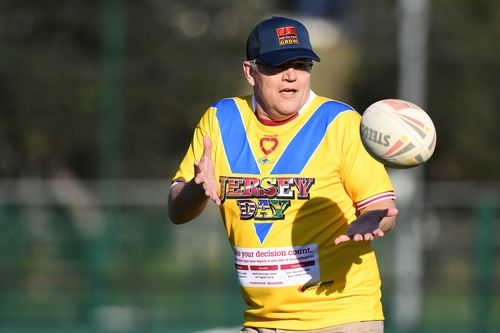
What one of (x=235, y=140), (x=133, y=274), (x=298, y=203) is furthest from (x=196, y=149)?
(x=133, y=274)

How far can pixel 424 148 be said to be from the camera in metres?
4.82

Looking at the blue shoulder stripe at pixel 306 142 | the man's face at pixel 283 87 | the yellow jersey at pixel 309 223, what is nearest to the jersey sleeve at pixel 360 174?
the yellow jersey at pixel 309 223

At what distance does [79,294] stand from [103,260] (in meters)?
0.56

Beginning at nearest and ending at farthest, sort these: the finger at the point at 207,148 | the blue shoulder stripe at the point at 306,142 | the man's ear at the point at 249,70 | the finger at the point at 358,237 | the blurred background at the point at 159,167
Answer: the finger at the point at 358,237 < the finger at the point at 207,148 < the blue shoulder stripe at the point at 306,142 < the man's ear at the point at 249,70 < the blurred background at the point at 159,167

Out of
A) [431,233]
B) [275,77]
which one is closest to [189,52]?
[431,233]

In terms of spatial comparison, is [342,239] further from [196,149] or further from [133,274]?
[133,274]

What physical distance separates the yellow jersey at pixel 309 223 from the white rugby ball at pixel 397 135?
13 centimetres

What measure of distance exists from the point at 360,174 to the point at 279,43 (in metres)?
0.76

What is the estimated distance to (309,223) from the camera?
4.95m

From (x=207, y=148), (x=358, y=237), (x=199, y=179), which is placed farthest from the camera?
(x=207, y=148)

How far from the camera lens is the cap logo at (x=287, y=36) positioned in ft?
16.7

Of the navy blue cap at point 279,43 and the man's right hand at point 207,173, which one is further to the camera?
the navy blue cap at point 279,43

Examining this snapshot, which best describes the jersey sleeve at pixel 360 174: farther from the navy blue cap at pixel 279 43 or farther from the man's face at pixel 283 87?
the navy blue cap at pixel 279 43

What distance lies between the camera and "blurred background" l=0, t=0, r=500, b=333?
44.1ft
